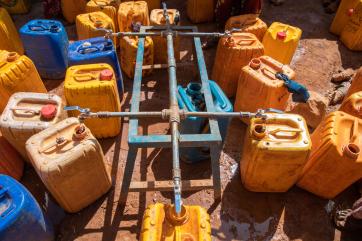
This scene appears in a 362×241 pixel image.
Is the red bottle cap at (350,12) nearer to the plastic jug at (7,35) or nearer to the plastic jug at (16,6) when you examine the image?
the plastic jug at (7,35)

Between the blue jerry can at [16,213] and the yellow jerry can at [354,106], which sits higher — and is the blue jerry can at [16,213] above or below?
below

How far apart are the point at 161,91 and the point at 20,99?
2231mm

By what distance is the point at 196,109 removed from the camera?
3361mm

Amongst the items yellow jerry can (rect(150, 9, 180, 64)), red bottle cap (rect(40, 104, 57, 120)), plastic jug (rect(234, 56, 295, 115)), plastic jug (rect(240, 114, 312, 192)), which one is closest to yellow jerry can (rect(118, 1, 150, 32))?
yellow jerry can (rect(150, 9, 180, 64))

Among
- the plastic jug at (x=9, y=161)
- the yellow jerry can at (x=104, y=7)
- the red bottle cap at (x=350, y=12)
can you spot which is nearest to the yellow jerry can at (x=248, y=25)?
the yellow jerry can at (x=104, y=7)

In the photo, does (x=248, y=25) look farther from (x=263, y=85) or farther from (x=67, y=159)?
(x=67, y=159)

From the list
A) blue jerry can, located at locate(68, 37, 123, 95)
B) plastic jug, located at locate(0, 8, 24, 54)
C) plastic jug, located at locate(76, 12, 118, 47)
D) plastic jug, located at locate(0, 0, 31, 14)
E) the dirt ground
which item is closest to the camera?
the dirt ground

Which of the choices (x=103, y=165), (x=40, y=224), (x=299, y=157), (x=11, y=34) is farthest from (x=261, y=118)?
(x=11, y=34)

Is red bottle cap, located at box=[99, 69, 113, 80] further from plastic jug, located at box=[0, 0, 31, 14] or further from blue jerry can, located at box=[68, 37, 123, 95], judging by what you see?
plastic jug, located at box=[0, 0, 31, 14]

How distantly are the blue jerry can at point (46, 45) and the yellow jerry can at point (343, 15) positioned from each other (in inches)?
221

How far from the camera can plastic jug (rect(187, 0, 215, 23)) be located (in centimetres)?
607

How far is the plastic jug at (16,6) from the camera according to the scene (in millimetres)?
6457

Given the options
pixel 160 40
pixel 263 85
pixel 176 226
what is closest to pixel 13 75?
pixel 160 40

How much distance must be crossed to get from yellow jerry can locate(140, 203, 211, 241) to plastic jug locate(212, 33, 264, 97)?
2608 millimetres
